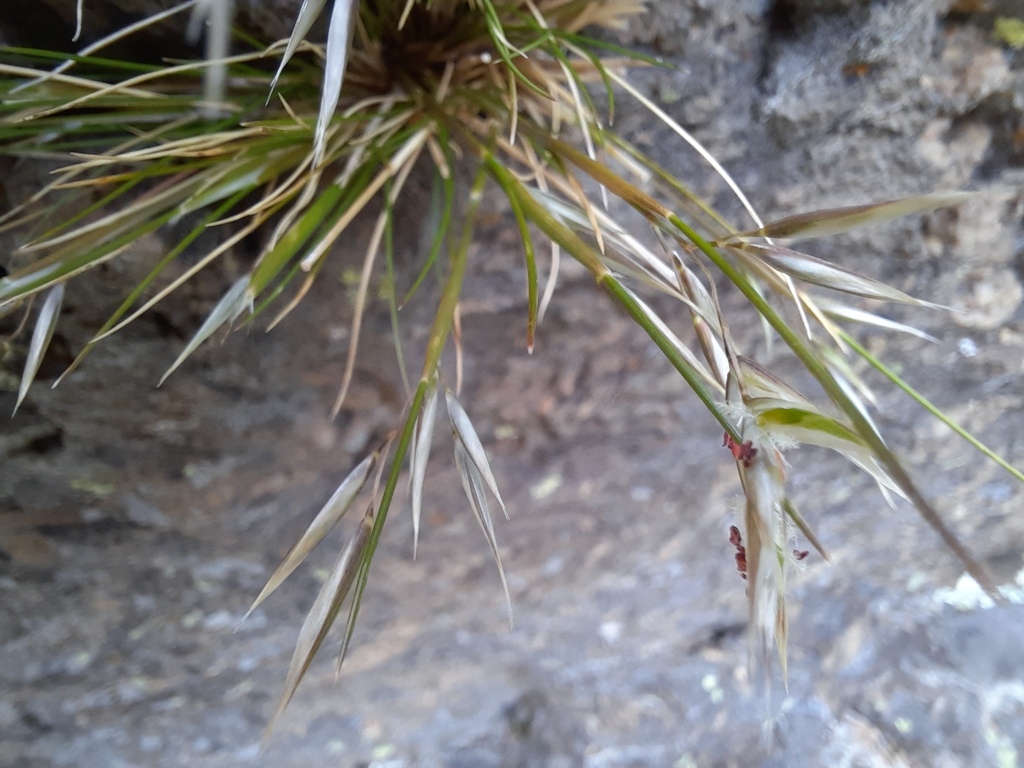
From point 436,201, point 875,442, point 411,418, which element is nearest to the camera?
point 875,442

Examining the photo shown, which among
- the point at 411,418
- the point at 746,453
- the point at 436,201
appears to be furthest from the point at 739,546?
the point at 436,201

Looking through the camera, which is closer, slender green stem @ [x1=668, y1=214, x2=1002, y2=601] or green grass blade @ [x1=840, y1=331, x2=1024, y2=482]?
slender green stem @ [x1=668, y1=214, x2=1002, y2=601]

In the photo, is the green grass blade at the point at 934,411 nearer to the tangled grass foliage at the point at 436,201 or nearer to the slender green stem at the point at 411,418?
the tangled grass foliage at the point at 436,201

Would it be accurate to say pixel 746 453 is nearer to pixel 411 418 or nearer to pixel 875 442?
pixel 875 442

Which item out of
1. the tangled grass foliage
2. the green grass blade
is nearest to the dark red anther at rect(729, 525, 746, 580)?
the tangled grass foliage

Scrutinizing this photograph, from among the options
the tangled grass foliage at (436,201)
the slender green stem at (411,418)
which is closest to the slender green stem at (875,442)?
the tangled grass foliage at (436,201)

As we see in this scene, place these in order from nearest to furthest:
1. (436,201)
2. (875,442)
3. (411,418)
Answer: (875,442) → (411,418) → (436,201)

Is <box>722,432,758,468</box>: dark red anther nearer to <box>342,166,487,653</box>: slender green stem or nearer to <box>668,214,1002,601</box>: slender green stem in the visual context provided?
<box>668,214,1002,601</box>: slender green stem

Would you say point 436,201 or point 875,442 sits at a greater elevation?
point 436,201
